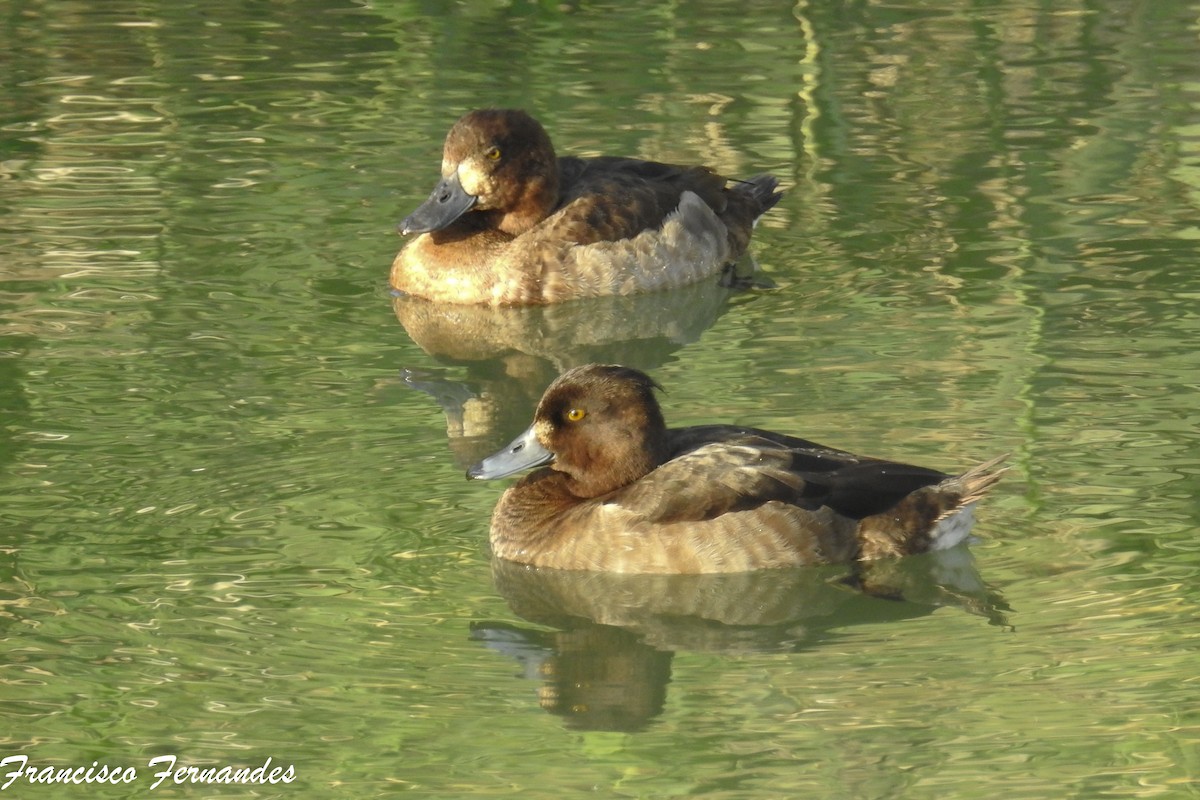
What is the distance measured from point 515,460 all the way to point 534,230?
4.26m

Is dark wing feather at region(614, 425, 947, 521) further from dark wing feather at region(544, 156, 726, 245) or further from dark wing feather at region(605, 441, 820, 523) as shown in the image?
dark wing feather at region(544, 156, 726, 245)

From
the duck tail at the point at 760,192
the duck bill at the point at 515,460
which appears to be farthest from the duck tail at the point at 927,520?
the duck tail at the point at 760,192

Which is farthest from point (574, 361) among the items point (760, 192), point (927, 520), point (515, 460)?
point (927, 520)

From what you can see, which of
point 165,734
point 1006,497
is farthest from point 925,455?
point 165,734

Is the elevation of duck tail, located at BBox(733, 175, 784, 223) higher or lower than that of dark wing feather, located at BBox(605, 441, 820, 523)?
lower

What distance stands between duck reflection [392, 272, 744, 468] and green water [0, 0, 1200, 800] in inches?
1.8

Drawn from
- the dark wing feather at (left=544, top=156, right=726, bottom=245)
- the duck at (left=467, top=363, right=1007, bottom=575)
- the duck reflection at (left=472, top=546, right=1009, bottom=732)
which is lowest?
the dark wing feather at (left=544, top=156, right=726, bottom=245)

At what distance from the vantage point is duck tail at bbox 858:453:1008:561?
8.31m

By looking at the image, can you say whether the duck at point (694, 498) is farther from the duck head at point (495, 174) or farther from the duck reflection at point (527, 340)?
the duck head at point (495, 174)

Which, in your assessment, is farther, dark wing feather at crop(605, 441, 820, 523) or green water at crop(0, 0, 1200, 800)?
dark wing feather at crop(605, 441, 820, 523)

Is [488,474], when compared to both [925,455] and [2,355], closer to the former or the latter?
[925,455]

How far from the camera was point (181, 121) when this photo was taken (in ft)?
51.3

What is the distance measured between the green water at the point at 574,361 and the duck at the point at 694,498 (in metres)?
0.14

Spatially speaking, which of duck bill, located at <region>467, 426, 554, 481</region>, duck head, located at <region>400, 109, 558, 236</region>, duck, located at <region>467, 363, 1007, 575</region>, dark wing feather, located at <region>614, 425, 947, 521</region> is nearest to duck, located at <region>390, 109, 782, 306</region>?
duck head, located at <region>400, 109, 558, 236</region>
